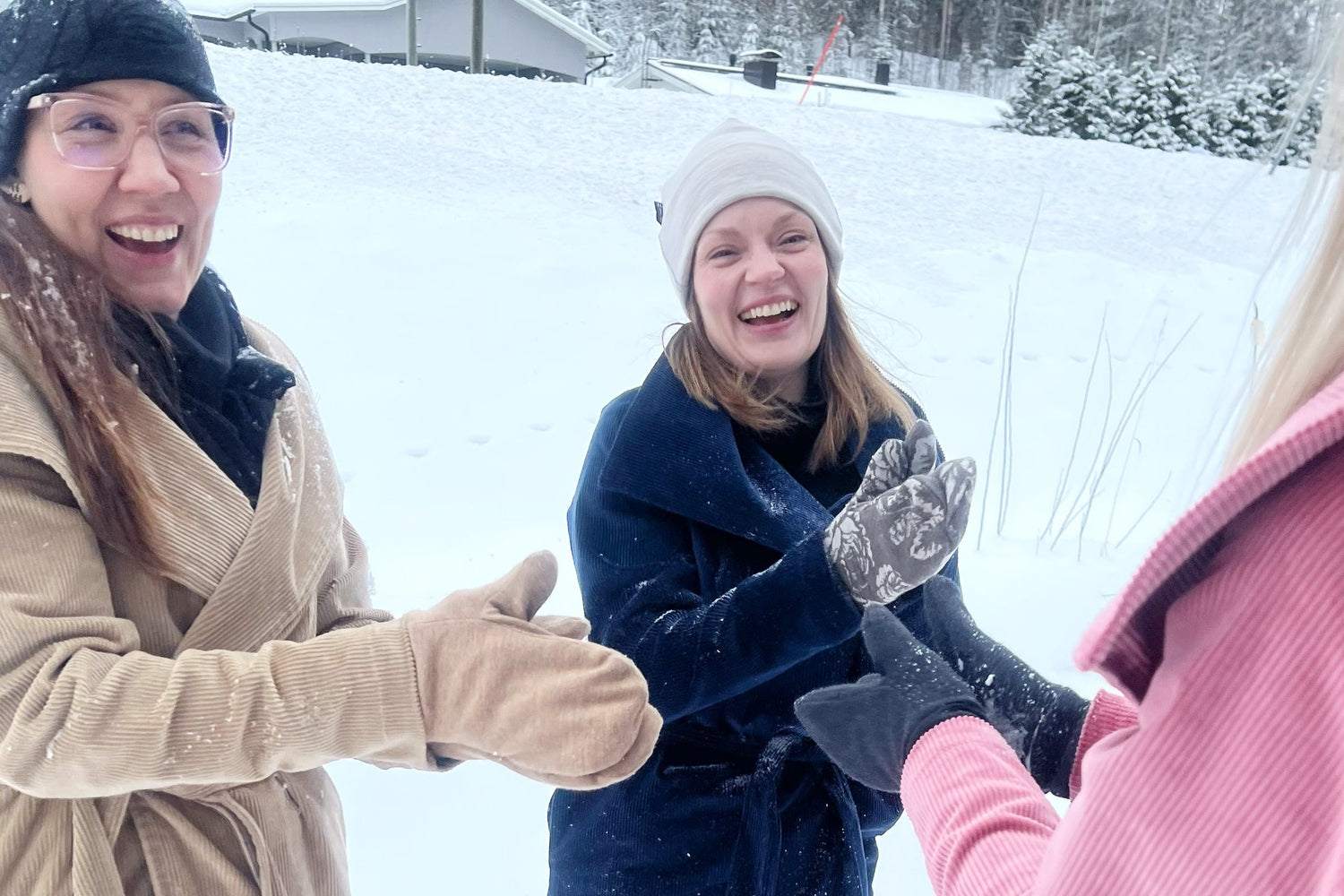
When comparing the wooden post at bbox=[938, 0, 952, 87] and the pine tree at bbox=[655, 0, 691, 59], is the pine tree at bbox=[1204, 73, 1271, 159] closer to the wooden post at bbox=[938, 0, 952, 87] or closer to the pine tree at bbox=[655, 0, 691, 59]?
the wooden post at bbox=[938, 0, 952, 87]

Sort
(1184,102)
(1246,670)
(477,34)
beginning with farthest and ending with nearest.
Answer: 1. (477,34)
2. (1184,102)
3. (1246,670)

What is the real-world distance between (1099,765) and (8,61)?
4.31 feet

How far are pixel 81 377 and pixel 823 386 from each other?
43.4 inches

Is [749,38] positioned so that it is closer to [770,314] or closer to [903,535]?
[770,314]

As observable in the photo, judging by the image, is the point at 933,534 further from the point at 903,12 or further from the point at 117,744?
the point at 903,12

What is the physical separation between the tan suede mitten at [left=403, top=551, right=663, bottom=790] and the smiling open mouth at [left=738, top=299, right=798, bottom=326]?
Result: 0.70m

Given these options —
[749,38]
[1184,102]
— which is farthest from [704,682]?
[749,38]

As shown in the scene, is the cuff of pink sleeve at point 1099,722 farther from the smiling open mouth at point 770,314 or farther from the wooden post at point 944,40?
the wooden post at point 944,40

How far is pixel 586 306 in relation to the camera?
5.91m

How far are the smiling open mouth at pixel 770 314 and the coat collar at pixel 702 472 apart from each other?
16cm

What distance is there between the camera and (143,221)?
1.16 metres

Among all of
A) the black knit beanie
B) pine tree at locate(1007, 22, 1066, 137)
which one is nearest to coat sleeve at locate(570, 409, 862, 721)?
the black knit beanie

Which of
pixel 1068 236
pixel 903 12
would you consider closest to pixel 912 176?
pixel 1068 236

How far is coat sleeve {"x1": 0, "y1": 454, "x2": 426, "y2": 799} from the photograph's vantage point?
2.91ft
